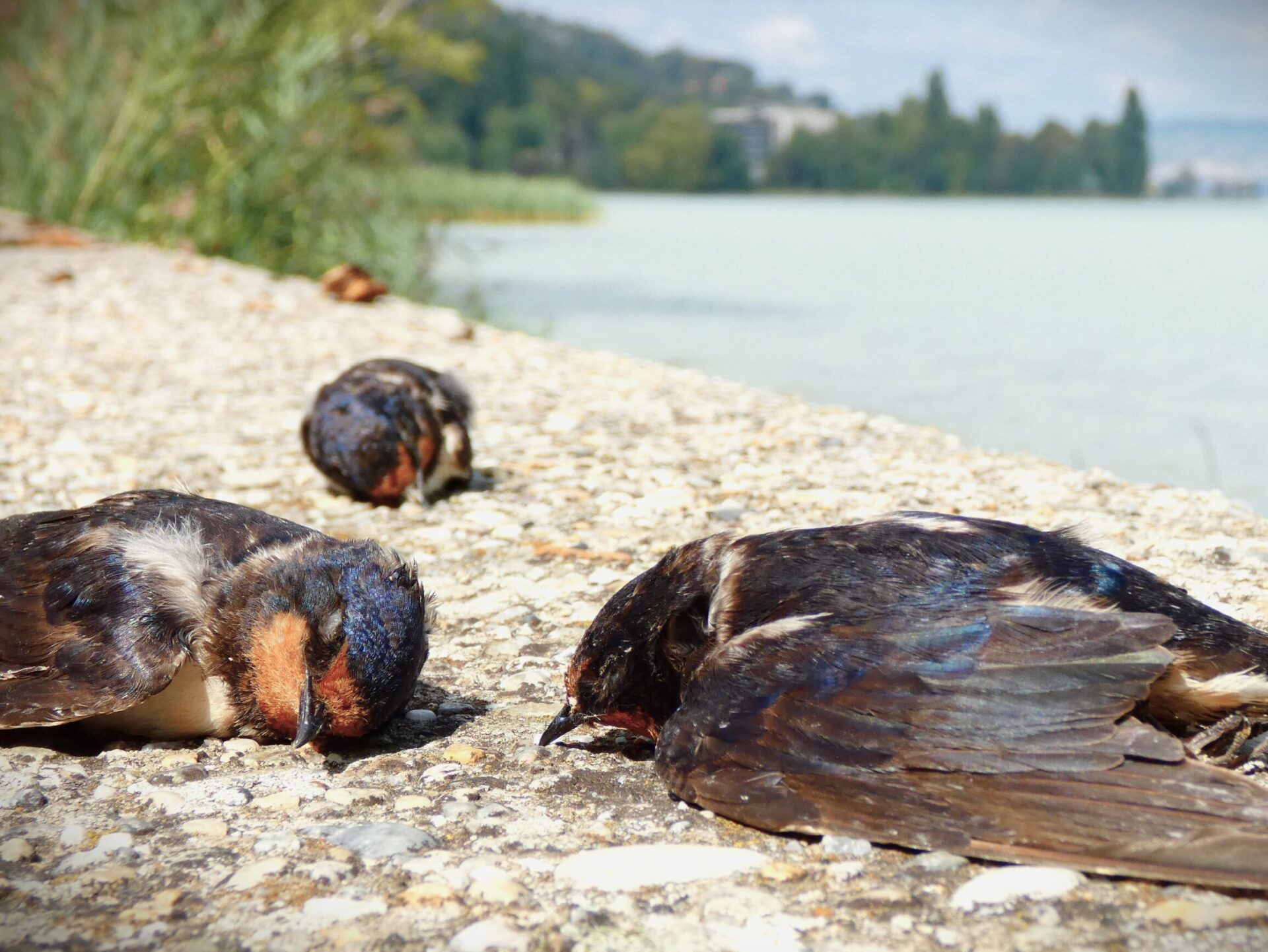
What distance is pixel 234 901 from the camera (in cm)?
208

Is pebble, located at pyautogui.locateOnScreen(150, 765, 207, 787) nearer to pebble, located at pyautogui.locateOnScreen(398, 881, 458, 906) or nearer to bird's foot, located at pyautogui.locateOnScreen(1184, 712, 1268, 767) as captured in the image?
pebble, located at pyautogui.locateOnScreen(398, 881, 458, 906)

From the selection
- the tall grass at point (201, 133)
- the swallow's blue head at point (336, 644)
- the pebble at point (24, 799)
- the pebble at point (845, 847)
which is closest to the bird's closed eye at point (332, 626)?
the swallow's blue head at point (336, 644)

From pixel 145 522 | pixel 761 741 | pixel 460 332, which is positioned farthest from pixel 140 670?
pixel 460 332

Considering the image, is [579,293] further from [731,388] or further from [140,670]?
[140,670]

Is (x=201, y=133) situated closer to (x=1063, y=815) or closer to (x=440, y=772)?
(x=440, y=772)

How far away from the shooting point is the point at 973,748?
2.16 metres

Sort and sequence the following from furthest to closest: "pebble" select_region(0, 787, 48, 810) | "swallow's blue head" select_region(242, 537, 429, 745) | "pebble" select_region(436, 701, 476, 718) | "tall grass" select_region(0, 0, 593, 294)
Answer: "tall grass" select_region(0, 0, 593, 294) < "pebble" select_region(436, 701, 476, 718) < "swallow's blue head" select_region(242, 537, 429, 745) < "pebble" select_region(0, 787, 48, 810)

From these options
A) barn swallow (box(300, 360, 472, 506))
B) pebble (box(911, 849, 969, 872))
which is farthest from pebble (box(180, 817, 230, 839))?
barn swallow (box(300, 360, 472, 506))

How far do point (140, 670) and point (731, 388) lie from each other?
5.20m

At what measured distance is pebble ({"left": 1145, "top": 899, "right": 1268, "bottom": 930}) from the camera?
1919 millimetres

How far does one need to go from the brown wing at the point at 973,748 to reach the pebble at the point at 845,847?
40 millimetres

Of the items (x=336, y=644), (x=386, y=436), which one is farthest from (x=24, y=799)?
(x=386, y=436)

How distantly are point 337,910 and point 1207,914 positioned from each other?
1392mm

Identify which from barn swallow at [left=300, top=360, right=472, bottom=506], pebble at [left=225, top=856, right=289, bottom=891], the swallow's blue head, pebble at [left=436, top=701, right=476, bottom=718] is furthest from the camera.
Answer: barn swallow at [left=300, top=360, right=472, bottom=506]
